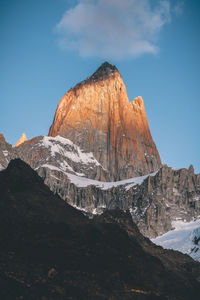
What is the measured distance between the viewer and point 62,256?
287 ft

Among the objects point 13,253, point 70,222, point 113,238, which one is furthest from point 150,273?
point 13,253

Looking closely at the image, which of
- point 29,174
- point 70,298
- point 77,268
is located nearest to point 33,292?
point 70,298

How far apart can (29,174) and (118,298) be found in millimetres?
29826

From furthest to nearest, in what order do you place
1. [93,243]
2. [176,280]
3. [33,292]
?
Result: [176,280]
[93,243]
[33,292]

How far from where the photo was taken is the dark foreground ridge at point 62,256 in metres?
80.9

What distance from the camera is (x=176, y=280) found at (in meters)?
103

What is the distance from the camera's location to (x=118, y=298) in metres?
84.2

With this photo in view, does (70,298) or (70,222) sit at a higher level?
(70,222)

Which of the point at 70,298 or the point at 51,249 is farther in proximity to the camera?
the point at 51,249

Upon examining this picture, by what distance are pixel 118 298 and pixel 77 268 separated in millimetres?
6825

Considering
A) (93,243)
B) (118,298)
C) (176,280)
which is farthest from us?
(176,280)

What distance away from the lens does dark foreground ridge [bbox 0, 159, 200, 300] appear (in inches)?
3187

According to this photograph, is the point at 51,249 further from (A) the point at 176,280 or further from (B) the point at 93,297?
(A) the point at 176,280

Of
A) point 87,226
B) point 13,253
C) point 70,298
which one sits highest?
point 87,226
